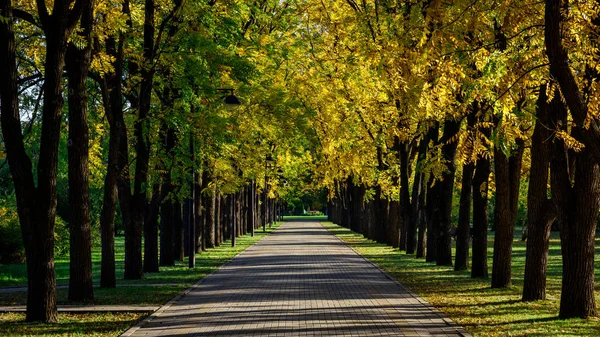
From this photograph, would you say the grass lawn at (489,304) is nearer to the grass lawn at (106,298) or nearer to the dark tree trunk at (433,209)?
the dark tree trunk at (433,209)

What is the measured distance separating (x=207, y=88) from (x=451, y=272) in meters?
9.68

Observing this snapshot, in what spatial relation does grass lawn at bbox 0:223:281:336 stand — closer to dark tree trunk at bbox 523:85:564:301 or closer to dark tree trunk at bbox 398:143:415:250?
dark tree trunk at bbox 523:85:564:301

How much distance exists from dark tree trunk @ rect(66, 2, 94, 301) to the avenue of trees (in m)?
0.03

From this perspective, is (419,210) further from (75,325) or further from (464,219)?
(75,325)

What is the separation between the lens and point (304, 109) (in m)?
26.3

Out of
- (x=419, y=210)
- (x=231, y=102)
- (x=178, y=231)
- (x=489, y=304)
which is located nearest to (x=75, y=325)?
(x=489, y=304)

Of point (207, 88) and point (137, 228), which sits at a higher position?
point (207, 88)

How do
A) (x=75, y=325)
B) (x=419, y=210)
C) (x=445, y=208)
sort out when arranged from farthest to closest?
1. (x=419, y=210)
2. (x=445, y=208)
3. (x=75, y=325)

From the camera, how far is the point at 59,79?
1491cm

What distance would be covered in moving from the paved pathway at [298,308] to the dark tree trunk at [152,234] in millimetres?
2188

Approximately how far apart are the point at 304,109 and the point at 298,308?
9.63m

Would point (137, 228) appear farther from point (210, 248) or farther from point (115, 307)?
point (210, 248)

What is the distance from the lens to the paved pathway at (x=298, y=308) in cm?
1438

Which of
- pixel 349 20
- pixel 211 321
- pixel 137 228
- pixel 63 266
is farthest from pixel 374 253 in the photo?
pixel 211 321
